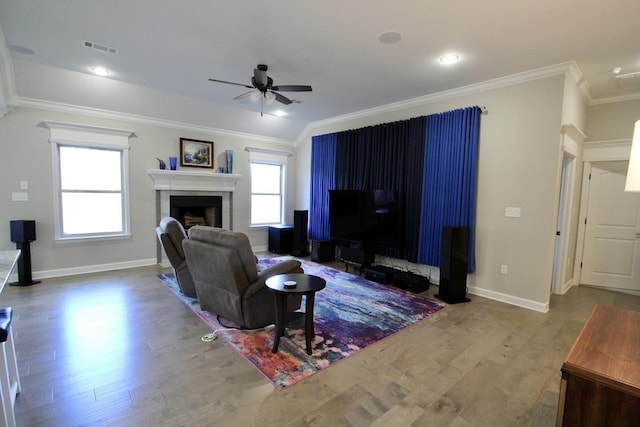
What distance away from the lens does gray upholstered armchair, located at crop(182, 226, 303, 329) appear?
9.04 feet

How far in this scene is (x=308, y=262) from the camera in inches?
238

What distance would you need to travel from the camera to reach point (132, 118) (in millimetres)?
5180

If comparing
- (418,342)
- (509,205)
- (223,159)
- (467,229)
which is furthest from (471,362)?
(223,159)

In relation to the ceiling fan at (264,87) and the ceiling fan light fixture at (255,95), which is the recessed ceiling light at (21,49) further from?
the ceiling fan light fixture at (255,95)

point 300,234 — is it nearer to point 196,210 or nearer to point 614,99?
point 196,210

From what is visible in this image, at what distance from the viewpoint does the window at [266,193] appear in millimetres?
6926

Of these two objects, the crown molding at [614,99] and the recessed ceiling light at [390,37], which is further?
the crown molding at [614,99]

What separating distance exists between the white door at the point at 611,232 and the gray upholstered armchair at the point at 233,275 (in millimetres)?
4835

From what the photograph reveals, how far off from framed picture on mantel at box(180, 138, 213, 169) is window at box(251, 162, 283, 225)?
1.02m

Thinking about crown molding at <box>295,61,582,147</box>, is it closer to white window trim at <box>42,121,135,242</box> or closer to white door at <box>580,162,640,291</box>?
white door at <box>580,162,640,291</box>

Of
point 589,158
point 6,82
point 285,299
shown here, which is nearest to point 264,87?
point 285,299

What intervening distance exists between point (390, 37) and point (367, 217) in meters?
2.79

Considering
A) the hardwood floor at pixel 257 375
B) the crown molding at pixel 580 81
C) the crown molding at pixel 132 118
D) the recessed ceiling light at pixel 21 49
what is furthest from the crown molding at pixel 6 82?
the crown molding at pixel 580 81

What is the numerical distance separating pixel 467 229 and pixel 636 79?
2.69 meters
